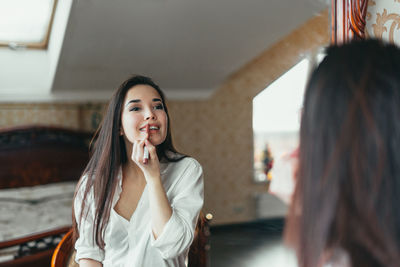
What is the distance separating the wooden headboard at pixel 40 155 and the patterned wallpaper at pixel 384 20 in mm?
884

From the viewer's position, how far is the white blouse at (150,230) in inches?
30.8

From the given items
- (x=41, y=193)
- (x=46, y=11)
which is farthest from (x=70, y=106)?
(x=41, y=193)

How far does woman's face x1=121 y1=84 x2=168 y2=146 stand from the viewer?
791 mm

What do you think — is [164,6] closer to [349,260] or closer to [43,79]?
[43,79]

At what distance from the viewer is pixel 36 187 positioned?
125 cm

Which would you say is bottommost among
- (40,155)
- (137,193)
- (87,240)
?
(87,240)

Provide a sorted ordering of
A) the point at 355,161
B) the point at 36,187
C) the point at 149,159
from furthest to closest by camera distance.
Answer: the point at 36,187, the point at 149,159, the point at 355,161

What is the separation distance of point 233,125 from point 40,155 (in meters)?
0.98

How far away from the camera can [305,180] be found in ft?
1.47

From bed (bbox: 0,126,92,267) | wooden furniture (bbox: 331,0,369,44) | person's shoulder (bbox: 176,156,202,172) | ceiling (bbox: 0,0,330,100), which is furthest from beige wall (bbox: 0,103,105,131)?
wooden furniture (bbox: 331,0,369,44)

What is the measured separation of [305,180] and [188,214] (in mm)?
409

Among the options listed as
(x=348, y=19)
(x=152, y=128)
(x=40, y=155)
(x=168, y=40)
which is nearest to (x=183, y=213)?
(x=152, y=128)

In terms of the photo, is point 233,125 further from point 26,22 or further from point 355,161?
point 26,22

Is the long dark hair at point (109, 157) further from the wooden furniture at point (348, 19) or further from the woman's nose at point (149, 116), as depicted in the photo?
the wooden furniture at point (348, 19)
